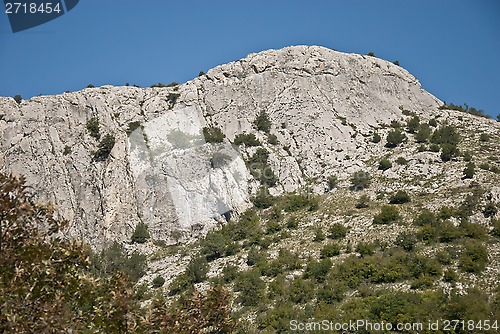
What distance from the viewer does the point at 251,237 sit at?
4153cm

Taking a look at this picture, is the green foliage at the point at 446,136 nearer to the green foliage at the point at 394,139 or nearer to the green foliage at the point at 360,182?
the green foliage at the point at 394,139

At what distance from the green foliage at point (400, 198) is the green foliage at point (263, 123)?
18.4 meters

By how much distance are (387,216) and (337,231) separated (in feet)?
12.8

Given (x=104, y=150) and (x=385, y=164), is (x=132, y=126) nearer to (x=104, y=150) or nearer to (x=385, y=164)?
(x=104, y=150)

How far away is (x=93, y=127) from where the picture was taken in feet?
177

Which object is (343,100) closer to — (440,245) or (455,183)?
(455,183)

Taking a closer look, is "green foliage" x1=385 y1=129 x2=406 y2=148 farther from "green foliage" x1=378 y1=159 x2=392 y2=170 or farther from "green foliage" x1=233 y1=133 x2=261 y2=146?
"green foliage" x1=233 y1=133 x2=261 y2=146

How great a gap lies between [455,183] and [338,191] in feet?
32.0

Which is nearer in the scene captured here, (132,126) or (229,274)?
(229,274)

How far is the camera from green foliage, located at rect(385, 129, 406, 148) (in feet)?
171

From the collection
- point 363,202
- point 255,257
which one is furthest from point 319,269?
point 363,202

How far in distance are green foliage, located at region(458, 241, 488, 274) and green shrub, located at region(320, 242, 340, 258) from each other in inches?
315

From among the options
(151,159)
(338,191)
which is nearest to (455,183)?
(338,191)

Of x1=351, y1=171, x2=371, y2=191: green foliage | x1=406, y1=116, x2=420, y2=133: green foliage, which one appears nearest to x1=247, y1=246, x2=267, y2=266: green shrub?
x1=351, y1=171, x2=371, y2=191: green foliage
